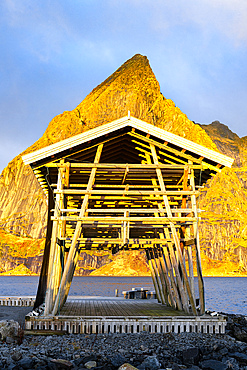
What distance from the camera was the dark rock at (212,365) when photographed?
9.70 meters

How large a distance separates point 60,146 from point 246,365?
31.0 feet

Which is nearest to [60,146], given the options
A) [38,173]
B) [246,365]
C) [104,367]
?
A: [38,173]

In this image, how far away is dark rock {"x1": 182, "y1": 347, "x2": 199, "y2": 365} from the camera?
34.1 ft

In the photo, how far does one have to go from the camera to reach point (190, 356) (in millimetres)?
10469

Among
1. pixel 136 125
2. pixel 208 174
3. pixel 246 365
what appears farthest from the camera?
pixel 208 174

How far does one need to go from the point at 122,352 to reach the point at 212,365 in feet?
8.15

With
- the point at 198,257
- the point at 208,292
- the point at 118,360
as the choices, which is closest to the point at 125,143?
the point at 198,257

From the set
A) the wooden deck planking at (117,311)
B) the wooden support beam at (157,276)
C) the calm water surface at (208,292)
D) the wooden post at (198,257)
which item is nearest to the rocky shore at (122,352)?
the wooden post at (198,257)

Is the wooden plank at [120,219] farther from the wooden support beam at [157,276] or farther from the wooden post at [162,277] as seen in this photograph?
the wooden support beam at [157,276]

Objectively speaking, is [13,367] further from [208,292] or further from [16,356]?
[208,292]

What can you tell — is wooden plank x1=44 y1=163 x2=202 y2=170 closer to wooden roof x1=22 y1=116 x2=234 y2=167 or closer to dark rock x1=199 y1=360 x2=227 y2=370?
wooden roof x1=22 y1=116 x2=234 y2=167

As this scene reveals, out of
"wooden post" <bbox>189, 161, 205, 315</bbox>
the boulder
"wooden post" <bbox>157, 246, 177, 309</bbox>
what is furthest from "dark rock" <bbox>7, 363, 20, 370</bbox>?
"wooden post" <bbox>157, 246, 177, 309</bbox>

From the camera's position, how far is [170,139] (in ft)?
51.0

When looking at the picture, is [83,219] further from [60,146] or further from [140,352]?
[140,352]
